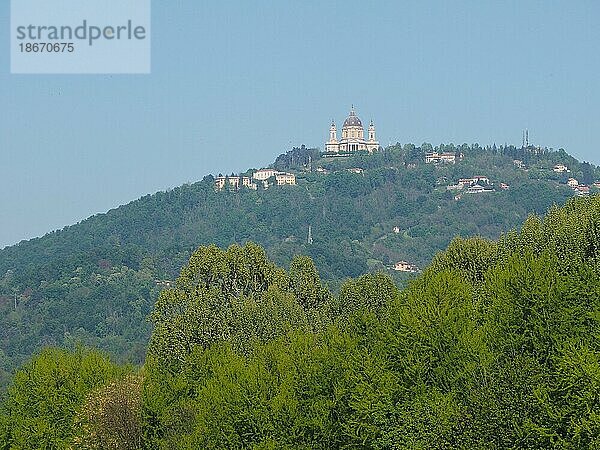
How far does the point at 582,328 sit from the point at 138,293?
148937mm

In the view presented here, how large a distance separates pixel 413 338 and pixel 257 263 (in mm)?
22177

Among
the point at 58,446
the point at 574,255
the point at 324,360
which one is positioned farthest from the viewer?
the point at 58,446

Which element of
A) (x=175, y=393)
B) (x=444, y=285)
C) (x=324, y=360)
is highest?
(x=444, y=285)

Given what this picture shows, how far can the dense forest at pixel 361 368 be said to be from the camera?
30.3m

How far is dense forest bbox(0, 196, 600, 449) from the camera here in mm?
30297

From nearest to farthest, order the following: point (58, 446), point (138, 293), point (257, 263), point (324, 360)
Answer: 1. point (324, 360)
2. point (58, 446)
3. point (257, 263)
4. point (138, 293)

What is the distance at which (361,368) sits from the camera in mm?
34938

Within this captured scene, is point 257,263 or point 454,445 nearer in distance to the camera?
point 454,445

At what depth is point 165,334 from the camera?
1939 inches

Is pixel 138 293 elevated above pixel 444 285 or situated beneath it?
situated beneath

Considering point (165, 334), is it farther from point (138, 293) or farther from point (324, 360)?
point (138, 293)

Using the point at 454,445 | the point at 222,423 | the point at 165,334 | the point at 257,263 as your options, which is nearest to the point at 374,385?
the point at 454,445

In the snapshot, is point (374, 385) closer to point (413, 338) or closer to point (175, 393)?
point (413, 338)

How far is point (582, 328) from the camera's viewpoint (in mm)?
31766
